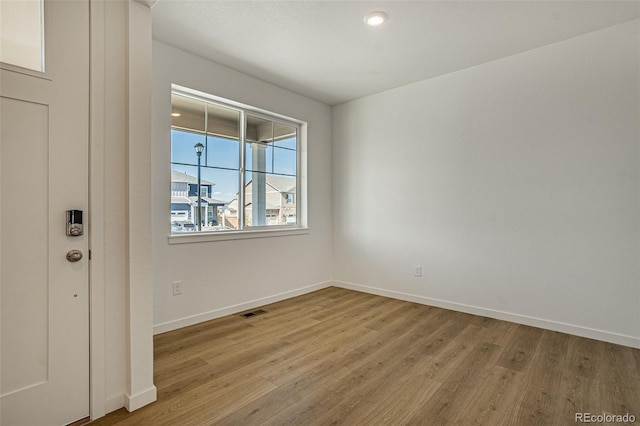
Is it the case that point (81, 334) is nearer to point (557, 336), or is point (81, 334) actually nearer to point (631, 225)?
point (557, 336)

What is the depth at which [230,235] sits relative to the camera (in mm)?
3414

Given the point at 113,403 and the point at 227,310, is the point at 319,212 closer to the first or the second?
the point at 227,310

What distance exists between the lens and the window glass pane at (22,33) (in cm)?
150

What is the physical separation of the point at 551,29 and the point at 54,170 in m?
3.69

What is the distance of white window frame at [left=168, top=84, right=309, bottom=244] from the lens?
10.3 ft

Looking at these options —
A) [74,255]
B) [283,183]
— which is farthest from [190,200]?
[74,255]

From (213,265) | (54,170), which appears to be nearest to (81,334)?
(54,170)

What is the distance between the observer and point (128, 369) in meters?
1.78

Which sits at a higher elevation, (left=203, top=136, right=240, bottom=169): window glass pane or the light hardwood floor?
(left=203, top=136, right=240, bottom=169): window glass pane

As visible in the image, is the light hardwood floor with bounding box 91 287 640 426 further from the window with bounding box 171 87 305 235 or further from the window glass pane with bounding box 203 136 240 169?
the window glass pane with bounding box 203 136 240 169

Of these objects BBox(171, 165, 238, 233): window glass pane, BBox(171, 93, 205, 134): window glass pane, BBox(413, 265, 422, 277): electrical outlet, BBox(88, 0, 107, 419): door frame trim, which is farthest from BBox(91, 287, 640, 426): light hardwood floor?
BBox(171, 93, 205, 134): window glass pane

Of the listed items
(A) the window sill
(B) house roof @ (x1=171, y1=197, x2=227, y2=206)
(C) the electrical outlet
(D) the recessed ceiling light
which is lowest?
(C) the electrical outlet

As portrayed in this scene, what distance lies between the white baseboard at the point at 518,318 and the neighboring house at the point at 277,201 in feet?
4.60

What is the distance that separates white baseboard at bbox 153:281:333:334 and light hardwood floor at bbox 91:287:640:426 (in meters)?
0.10
